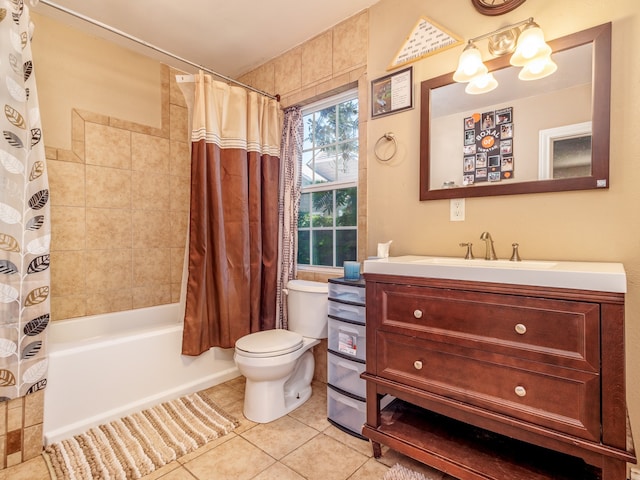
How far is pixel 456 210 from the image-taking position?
5.56 feet

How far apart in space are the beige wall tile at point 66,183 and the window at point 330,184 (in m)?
1.63

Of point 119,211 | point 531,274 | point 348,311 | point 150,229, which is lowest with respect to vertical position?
point 348,311

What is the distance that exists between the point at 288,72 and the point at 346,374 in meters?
2.26

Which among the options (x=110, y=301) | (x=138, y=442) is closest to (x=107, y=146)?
(x=110, y=301)

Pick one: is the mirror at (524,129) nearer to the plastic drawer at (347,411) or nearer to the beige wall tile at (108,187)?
the plastic drawer at (347,411)

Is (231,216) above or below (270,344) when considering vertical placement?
above

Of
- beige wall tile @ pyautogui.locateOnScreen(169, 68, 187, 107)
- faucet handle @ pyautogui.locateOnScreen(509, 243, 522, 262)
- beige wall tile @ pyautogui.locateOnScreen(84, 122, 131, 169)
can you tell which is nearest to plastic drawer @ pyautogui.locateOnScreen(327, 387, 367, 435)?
faucet handle @ pyautogui.locateOnScreen(509, 243, 522, 262)

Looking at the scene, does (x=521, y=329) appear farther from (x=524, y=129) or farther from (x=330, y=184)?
(x=330, y=184)

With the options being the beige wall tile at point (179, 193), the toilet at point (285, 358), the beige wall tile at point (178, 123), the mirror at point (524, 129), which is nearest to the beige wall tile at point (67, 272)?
the beige wall tile at point (179, 193)

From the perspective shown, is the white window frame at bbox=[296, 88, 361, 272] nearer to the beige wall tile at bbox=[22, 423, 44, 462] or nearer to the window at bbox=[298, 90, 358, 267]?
the window at bbox=[298, 90, 358, 267]

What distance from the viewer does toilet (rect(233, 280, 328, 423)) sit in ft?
5.91

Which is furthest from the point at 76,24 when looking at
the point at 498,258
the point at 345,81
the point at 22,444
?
the point at 498,258

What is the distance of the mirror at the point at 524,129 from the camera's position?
4.35 feet

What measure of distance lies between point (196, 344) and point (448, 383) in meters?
1.61
